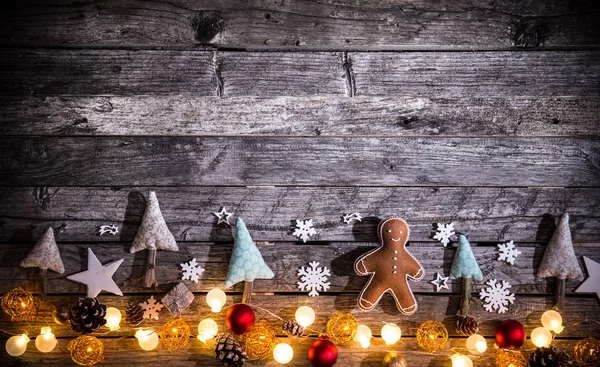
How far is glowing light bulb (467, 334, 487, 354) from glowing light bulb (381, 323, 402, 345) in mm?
274

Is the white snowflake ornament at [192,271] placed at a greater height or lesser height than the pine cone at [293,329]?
greater

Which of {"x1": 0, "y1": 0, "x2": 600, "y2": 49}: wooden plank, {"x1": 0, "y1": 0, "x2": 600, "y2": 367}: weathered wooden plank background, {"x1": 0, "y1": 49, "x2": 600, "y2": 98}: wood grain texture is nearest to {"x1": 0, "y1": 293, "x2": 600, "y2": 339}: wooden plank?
{"x1": 0, "y1": 0, "x2": 600, "y2": 367}: weathered wooden plank background

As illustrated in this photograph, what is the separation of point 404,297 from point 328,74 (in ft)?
3.09

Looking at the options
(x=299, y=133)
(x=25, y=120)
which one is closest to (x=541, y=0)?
(x=299, y=133)

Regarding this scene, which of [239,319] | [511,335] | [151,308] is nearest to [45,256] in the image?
[151,308]

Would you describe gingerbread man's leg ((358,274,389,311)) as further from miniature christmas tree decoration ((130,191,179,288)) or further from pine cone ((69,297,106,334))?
pine cone ((69,297,106,334))

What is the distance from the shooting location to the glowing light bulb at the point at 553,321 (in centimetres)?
169

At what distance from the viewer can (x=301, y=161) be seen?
1.77 m

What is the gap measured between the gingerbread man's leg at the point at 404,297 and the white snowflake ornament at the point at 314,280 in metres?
0.27

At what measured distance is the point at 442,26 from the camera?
179cm

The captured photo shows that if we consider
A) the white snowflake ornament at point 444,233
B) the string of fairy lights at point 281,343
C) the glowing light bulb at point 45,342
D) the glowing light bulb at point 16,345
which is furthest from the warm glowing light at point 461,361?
the glowing light bulb at point 16,345

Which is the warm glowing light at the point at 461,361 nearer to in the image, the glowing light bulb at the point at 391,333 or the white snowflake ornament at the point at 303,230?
the glowing light bulb at the point at 391,333

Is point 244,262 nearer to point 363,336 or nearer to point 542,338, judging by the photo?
point 363,336

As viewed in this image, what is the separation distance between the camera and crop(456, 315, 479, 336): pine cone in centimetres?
168
